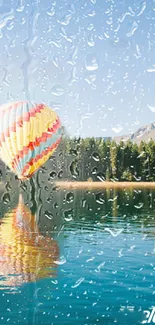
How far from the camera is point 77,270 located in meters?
12.6

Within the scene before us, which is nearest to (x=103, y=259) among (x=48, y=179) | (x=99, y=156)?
(x=48, y=179)

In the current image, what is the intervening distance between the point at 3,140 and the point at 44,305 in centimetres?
1224

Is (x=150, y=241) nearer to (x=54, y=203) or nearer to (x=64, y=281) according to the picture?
(x=64, y=281)

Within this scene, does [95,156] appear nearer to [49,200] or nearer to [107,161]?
[107,161]

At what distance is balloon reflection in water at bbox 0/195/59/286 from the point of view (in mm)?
12156

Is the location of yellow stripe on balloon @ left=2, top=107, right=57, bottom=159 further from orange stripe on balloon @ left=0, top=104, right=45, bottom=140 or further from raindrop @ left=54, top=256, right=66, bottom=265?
raindrop @ left=54, top=256, right=66, bottom=265

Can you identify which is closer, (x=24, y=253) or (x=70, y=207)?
(x=24, y=253)

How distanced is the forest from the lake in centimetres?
2337

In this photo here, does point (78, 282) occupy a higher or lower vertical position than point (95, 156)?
higher

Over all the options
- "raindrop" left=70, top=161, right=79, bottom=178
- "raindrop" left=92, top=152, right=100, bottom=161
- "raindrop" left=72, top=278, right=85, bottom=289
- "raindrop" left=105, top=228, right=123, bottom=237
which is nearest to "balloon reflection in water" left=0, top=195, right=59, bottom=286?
"raindrop" left=72, top=278, right=85, bottom=289

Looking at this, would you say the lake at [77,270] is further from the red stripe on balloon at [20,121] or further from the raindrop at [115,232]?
the red stripe on balloon at [20,121]

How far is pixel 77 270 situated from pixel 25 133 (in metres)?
10.1

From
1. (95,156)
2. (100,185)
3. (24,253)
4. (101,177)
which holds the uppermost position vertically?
(24,253)

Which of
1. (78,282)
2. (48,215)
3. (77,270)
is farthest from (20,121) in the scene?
(78,282)
